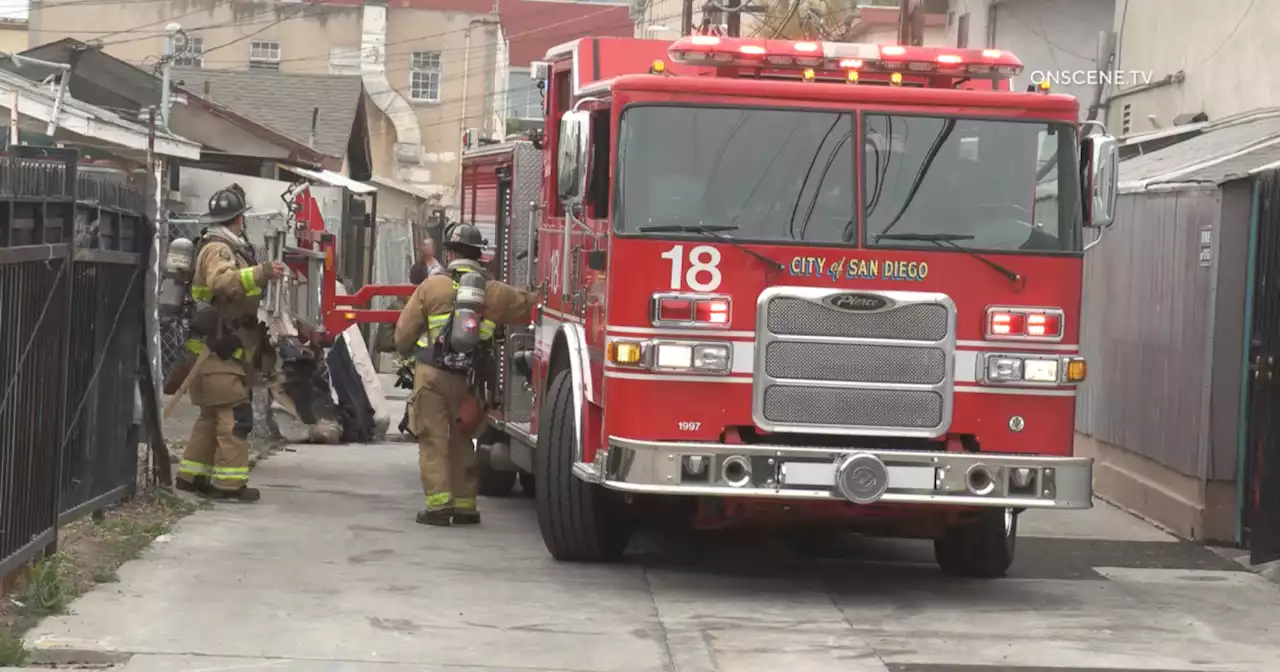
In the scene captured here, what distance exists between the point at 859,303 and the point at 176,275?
193 inches

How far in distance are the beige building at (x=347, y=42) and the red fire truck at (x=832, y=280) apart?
145 ft

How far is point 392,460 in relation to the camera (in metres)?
15.6

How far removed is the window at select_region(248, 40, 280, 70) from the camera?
180 feet

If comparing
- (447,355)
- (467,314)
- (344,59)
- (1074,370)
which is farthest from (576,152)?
(344,59)

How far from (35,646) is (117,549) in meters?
2.29

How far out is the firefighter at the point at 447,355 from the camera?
438 inches

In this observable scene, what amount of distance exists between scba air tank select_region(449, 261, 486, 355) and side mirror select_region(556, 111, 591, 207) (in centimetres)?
185

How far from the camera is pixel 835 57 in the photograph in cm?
922

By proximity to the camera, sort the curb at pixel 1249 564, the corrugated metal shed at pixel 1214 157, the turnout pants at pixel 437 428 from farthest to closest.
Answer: the corrugated metal shed at pixel 1214 157 < the turnout pants at pixel 437 428 < the curb at pixel 1249 564

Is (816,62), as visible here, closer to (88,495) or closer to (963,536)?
(963,536)

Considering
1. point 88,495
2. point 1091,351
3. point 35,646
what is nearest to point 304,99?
point 1091,351

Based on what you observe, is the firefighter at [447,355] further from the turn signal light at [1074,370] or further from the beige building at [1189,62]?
the beige building at [1189,62]

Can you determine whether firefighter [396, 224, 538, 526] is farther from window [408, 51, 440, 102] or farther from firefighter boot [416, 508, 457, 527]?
window [408, 51, 440, 102]

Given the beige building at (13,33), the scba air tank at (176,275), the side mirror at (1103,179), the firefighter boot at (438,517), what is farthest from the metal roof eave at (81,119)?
the beige building at (13,33)
